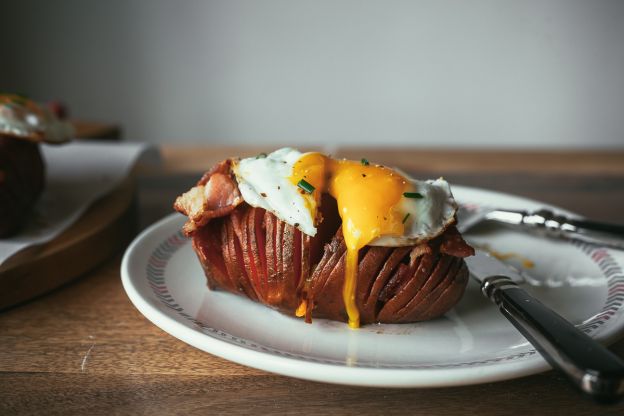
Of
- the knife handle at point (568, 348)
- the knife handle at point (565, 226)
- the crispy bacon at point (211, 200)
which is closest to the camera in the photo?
the knife handle at point (568, 348)

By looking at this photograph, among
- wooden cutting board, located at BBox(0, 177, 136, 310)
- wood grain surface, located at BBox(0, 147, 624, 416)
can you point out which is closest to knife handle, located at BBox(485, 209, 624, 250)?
wood grain surface, located at BBox(0, 147, 624, 416)

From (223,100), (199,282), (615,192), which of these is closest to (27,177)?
(199,282)

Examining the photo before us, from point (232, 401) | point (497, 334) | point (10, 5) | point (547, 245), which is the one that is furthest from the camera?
point (10, 5)

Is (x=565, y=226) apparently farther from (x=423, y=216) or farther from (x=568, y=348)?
(x=568, y=348)

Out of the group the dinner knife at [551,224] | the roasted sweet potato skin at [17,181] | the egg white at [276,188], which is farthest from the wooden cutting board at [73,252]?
the dinner knife at [551,224]

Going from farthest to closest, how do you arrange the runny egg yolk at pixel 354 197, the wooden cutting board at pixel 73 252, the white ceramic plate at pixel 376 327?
1. the wooden cutting board at pixel 73 252
2. the runny egg yolk at pixel 354 197
3. the white ceramic plate at pixel 376 327

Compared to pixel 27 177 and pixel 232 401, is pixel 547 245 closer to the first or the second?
pixel 232 401

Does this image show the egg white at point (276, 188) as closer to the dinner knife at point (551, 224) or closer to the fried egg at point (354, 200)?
the fried egg at point (354, 200)
